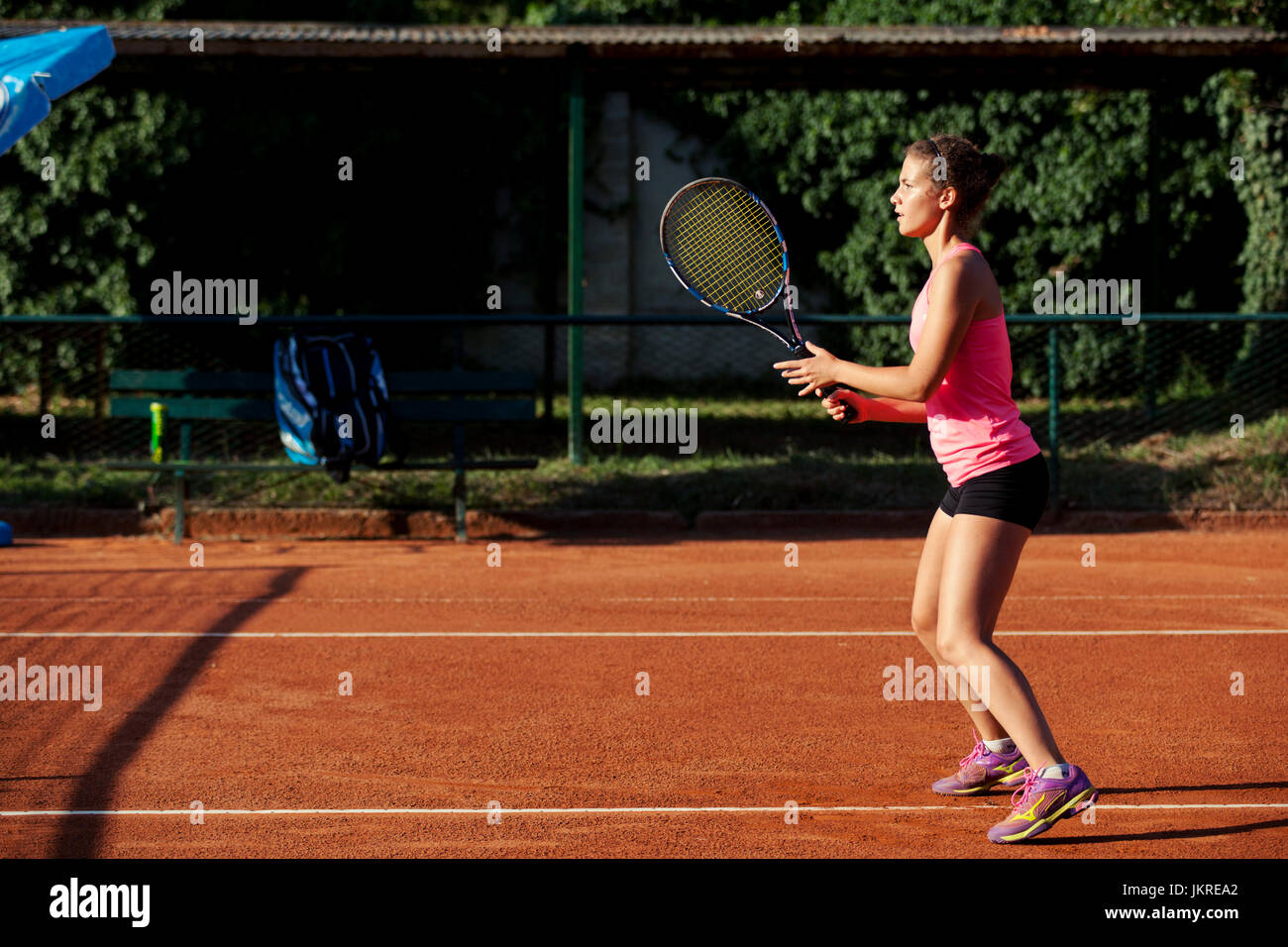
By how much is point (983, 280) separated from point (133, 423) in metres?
9.92

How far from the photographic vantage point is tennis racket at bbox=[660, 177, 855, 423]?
16.0 ft

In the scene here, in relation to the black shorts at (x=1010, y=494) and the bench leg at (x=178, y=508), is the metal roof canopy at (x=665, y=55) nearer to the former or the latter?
the bench leg at (x=178, y=508)

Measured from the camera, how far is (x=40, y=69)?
329 inches

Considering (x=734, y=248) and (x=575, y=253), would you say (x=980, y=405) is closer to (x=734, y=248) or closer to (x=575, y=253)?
(x=734, y=248)

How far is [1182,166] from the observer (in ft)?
51.5

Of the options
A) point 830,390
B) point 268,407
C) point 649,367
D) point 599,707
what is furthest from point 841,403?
point 649,367

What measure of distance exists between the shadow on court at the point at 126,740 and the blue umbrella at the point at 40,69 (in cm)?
317

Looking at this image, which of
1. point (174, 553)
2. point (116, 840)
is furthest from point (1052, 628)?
point (174, 553)

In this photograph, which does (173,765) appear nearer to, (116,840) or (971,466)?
(116,840)

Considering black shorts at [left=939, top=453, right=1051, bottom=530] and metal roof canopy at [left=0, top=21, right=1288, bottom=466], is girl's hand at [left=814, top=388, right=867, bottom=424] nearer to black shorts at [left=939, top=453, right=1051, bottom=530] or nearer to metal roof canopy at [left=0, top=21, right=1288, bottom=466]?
black shorts at [left=939, top=453, right=1051, bottom=530]

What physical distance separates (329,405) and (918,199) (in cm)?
591

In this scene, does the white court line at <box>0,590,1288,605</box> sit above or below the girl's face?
below

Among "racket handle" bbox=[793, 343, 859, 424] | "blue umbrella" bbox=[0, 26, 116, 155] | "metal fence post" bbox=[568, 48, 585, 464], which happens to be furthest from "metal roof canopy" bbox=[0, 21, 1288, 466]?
"racket handle" bbox=[793, 343, 859, 424]

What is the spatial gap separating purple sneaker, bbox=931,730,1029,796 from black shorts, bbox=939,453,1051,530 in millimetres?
827
